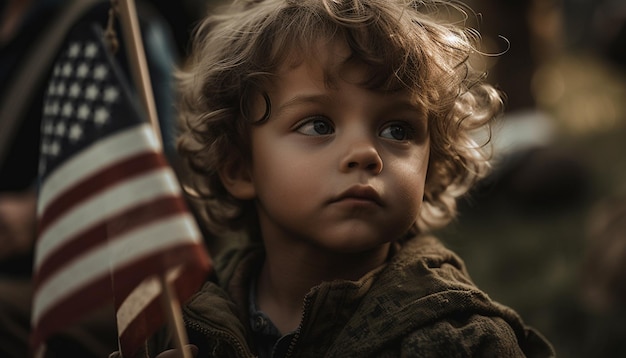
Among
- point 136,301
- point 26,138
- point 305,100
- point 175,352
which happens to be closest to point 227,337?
point 175,352

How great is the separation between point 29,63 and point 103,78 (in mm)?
2076

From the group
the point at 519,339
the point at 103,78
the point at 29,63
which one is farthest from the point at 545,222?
the point at 103,78

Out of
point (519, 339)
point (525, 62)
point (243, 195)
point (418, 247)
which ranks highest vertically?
point (243, 195)

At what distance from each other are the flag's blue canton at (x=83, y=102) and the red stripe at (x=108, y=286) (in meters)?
0.34

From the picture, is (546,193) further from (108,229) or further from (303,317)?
(108,229)

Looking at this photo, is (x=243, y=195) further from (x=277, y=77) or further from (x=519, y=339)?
(x=519, y=339)

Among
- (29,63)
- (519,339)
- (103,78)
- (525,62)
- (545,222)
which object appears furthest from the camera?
(525,62)

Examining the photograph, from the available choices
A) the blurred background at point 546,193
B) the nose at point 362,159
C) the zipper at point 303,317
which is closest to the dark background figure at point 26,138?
the zipper at point 303,317

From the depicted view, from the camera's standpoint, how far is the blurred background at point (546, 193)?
17.9 feet

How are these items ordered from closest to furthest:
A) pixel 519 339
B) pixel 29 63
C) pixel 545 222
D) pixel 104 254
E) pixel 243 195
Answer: pixel 104 254 → pixel 519 339 → pixel 243 195 → pixel 29 63 → pixel 545 222

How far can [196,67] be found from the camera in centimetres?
308

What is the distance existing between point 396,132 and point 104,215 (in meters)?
0.79

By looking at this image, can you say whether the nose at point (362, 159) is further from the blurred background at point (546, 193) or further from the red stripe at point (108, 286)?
the blurred background at point (546, 193)

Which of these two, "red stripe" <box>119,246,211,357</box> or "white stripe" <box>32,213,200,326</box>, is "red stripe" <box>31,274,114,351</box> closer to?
"white stripe" <box>32,213,200,326</box>
